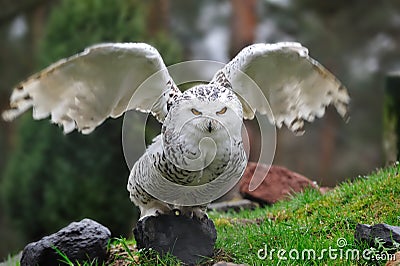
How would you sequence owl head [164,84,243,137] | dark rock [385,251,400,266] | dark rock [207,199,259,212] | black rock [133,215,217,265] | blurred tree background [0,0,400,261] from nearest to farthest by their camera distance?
dark rock [385,251,400,266]
owl head [164,84,243,137]
black rock [133,215,217,265]
dark rock [207,199,259,212]
blurred tree background [0,0,400,261]

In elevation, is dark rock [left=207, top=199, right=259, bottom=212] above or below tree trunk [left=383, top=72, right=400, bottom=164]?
below

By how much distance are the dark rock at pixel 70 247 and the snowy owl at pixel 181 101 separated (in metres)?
0.49

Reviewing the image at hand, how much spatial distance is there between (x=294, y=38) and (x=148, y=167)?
1561 cm

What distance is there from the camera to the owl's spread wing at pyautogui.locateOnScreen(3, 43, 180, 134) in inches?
176

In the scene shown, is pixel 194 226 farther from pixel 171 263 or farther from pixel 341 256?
pixel 341 256

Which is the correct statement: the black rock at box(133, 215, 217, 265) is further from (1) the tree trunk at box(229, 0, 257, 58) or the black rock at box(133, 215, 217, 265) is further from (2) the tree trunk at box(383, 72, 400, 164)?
(1) the tree trunk at box(229, 0, 257, 58)

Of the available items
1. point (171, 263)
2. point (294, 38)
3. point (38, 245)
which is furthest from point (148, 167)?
point (294, 38)

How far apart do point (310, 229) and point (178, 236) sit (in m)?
1.16

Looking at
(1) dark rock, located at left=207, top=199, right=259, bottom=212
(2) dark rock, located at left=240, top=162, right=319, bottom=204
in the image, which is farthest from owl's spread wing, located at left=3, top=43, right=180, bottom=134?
(1) dark rock, located at left=207, top=199, right=259, bottom=212

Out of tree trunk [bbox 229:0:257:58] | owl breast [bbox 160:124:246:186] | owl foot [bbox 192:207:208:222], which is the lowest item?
owl foot [bbox 192:207:208:222]

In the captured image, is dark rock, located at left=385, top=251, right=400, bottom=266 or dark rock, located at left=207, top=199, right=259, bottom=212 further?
dark rock, located at left=207, top=199, right=259, bottom=212

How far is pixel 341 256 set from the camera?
14.3 ft

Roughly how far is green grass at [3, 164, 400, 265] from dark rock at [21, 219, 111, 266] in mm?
225

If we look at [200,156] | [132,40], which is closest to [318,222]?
[200,156]
